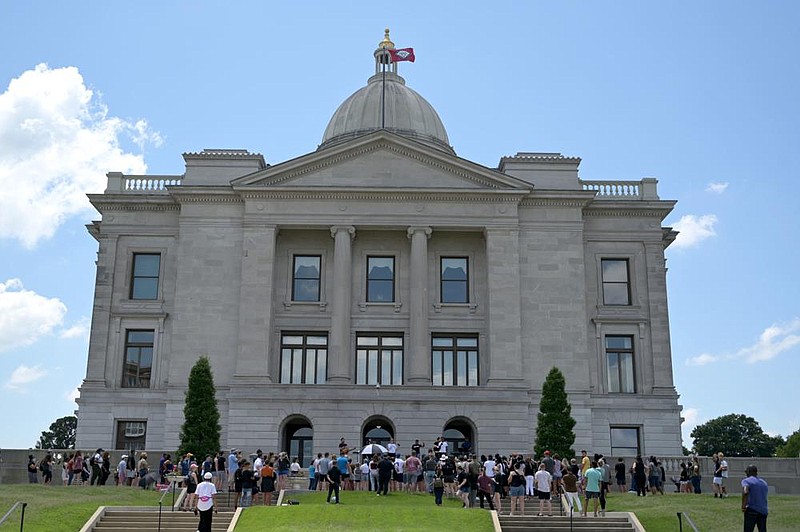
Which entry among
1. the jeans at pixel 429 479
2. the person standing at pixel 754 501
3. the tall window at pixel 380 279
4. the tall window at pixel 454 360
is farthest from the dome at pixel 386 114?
the person standing at pixel 754 501

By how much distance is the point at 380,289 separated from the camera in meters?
53.5

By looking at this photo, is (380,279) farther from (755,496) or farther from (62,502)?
(755,496)

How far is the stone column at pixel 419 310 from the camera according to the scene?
50.3 m

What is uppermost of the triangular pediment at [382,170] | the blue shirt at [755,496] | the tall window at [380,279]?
the triangular pediment at [382,170]

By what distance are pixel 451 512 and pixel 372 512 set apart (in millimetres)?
2483

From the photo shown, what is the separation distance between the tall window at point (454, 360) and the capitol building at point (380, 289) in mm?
80

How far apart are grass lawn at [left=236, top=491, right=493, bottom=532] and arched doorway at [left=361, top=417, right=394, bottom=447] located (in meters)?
16.2

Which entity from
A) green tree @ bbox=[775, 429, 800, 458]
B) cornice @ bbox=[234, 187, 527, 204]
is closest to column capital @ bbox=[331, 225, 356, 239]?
cornice @ bbox=[234, 187, 527, 204]

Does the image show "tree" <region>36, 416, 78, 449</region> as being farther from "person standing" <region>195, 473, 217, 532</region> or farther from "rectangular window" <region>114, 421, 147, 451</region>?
"person standing" <region>195, 473, 217, 532</region>

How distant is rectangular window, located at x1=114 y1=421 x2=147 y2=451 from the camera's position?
5172 cm

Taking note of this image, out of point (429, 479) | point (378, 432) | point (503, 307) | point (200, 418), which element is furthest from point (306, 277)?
point (429, 479)

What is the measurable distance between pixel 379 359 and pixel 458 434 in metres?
5.78

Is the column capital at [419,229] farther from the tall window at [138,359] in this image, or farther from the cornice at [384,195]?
the tall window at [138,359]

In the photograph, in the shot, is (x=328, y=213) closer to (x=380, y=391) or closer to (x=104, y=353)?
(x=380, y=391)
